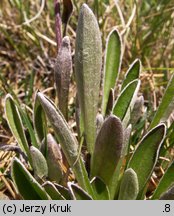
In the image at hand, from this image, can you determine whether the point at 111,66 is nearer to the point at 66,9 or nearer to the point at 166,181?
the point at 66,9

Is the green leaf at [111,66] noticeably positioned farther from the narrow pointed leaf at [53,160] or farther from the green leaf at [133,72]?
Answer: the narrow pointed leaf at [53,160]

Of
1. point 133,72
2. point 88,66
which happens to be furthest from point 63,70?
point 133,72

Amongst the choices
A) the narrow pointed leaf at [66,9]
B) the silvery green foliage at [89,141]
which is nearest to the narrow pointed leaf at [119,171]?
the silvery green foliage at [89,141]

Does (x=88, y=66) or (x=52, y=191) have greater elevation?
(x=88, y=66)

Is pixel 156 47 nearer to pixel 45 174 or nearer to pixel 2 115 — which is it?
pixel 2 115

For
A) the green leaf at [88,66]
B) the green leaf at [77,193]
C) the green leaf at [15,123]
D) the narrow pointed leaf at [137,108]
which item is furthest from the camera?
the narrow pointed leaf at [137,108]

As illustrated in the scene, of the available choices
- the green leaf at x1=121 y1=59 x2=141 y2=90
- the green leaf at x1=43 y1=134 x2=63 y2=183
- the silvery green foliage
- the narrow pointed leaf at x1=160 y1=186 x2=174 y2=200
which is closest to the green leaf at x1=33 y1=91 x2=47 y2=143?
the silvery green foliage
